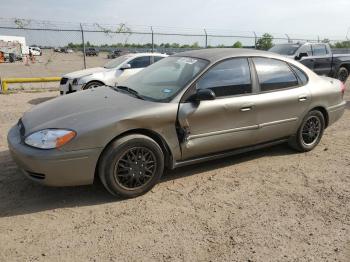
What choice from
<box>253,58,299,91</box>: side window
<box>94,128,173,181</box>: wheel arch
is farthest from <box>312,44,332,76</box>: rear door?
<box>94,128,173,181</box>: wheel arch

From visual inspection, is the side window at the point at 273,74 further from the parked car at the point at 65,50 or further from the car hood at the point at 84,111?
the parked car at the point at 65,50

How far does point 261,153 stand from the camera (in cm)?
564

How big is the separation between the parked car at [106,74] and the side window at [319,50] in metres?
6.27

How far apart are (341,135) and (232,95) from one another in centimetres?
323

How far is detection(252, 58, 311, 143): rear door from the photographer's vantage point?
16.0 feet

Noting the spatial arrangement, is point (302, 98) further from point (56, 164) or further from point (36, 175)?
point (36, 175)

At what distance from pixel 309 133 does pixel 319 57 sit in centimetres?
885

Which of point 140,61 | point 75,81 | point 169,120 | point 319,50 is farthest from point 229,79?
point 319,50

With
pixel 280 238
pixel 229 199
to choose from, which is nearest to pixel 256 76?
pixel 229 199

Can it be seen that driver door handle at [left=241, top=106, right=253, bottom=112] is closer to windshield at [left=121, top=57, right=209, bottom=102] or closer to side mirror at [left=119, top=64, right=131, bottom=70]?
windshield at [left=121, top=57, right=209, bottom=102]

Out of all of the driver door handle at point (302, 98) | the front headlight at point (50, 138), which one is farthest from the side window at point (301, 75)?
the front headlight at point (50, 138)

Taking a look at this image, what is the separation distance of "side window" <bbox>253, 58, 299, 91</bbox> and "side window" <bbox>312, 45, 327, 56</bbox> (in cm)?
916

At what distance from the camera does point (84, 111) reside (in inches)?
156

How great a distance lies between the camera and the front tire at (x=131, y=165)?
381 cm
